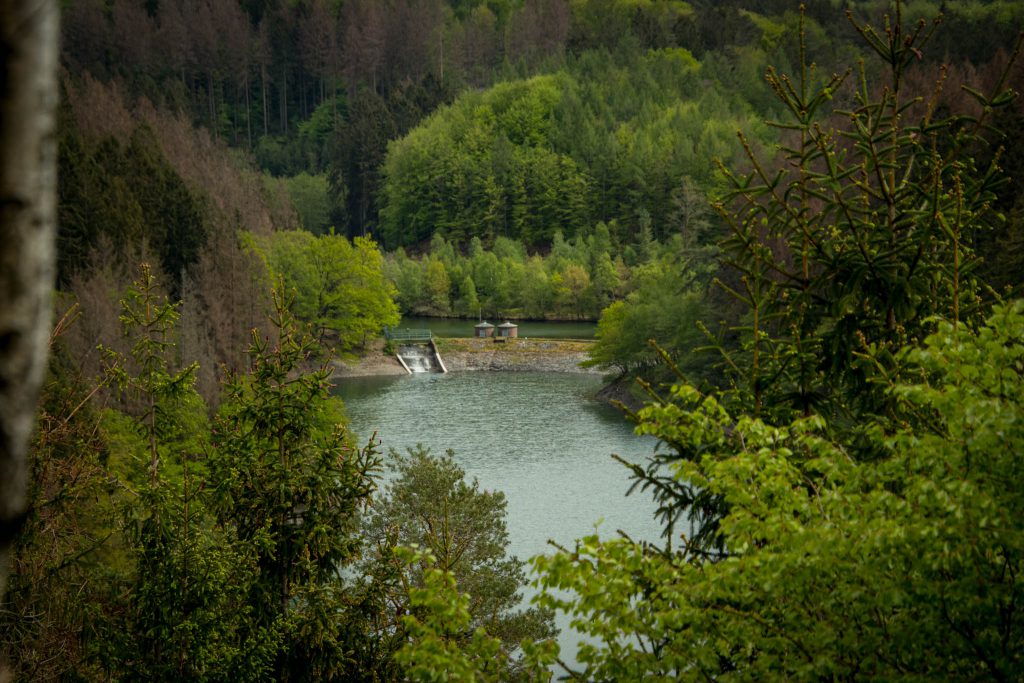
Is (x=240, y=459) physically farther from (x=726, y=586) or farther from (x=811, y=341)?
(x=726, y=586)

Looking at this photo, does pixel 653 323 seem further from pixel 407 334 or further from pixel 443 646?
pixel 443 646

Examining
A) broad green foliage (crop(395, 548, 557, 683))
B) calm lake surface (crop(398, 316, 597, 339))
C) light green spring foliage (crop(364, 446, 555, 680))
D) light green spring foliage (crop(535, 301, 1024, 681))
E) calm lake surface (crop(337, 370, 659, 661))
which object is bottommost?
calm lake surface (crop(398, 316, 597, 339))

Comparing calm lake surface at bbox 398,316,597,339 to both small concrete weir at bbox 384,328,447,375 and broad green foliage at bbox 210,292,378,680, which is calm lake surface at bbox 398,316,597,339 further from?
broad green foliage at bbox 210,292,378,680

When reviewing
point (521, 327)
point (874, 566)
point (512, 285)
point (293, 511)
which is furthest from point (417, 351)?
point (874, 566)

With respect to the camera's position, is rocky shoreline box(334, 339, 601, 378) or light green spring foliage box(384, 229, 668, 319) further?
light green spring foliage box(384, 229, 668, 319)

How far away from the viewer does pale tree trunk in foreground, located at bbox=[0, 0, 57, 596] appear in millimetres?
1343

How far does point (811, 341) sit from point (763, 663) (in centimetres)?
361

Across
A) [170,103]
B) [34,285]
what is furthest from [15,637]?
[170,103]

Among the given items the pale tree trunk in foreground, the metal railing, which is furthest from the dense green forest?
the metal railing

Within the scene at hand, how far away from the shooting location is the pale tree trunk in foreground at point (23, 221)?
1343mm

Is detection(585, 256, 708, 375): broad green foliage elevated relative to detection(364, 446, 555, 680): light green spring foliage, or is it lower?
lower

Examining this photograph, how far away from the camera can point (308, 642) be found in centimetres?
1212

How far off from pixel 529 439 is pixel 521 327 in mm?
36716

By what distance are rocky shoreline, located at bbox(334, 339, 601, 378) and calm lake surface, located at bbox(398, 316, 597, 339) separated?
4.21 metres
